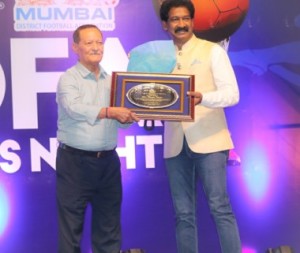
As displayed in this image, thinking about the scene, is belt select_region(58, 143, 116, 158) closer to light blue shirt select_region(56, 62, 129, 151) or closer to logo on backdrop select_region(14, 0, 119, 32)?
light blue shirt select_region(56, 62, 129, 151)

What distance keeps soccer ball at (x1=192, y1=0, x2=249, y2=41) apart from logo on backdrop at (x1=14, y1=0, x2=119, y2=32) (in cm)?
50

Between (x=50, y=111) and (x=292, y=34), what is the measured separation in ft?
4.95

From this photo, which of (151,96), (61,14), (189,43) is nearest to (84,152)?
(151,96)

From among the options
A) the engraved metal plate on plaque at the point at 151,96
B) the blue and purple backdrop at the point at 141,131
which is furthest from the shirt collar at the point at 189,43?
the blue and purple backdrop at the point at 141,131

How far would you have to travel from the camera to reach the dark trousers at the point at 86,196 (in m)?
2.35

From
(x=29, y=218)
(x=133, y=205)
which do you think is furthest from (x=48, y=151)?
(x=133, y=205)

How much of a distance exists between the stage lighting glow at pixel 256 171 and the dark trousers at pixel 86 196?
890mm

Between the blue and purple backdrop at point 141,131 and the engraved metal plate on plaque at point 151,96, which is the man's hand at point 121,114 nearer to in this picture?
the engraved metal plate on plaque at point 151,96

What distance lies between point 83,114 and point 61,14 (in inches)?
33.7

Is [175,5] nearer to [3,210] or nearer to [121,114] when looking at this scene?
[121,114]

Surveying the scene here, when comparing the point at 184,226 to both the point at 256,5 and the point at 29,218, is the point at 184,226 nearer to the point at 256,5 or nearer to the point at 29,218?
the point at 29,218

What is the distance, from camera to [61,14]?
2832mm

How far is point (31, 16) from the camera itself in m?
2.82

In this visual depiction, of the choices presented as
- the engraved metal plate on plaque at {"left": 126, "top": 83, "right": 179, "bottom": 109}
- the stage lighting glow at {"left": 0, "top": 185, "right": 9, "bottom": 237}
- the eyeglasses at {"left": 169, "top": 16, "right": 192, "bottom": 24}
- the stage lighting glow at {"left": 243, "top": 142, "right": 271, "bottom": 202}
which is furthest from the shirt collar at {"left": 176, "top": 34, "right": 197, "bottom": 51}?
the stage lighting glow at {"left": 0, "top": 185, "right": 9, "bottom": 237}
